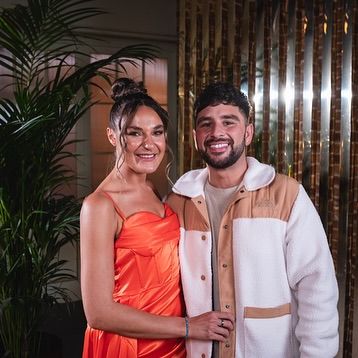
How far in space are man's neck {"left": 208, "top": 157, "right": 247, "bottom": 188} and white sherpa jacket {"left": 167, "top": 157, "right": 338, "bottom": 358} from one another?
0.07 m

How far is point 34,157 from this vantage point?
102 inches

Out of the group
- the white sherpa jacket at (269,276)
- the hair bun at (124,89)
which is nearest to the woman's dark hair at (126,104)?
the hair bun at (124,89)

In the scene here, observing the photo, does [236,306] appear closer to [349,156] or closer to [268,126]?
[349,156]

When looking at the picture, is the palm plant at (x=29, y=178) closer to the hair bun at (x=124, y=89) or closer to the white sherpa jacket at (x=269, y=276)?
the hair bun at (x=124, y=89)

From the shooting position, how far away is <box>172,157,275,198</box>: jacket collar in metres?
1.72

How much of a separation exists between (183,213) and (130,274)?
267 mm

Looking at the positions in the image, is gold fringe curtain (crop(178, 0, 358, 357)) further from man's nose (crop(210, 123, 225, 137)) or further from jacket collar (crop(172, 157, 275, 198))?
man's nose (crop(210, 123, 225, 137))

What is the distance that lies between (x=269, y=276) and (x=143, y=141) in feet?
1.81

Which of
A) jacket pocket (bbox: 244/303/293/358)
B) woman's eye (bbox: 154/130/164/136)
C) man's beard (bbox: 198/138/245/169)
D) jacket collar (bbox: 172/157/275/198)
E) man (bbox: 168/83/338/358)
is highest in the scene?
woman's eye (bbox: 154/130/164/136)

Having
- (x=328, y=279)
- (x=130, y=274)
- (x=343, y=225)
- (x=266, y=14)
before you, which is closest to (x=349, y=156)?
(x=343, y=225)

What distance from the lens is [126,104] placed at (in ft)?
5.59

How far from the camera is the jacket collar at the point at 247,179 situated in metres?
1.72

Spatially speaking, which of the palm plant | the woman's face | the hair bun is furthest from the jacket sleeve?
the palm plant

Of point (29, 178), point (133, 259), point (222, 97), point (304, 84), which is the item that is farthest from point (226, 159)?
point (304, 84)
